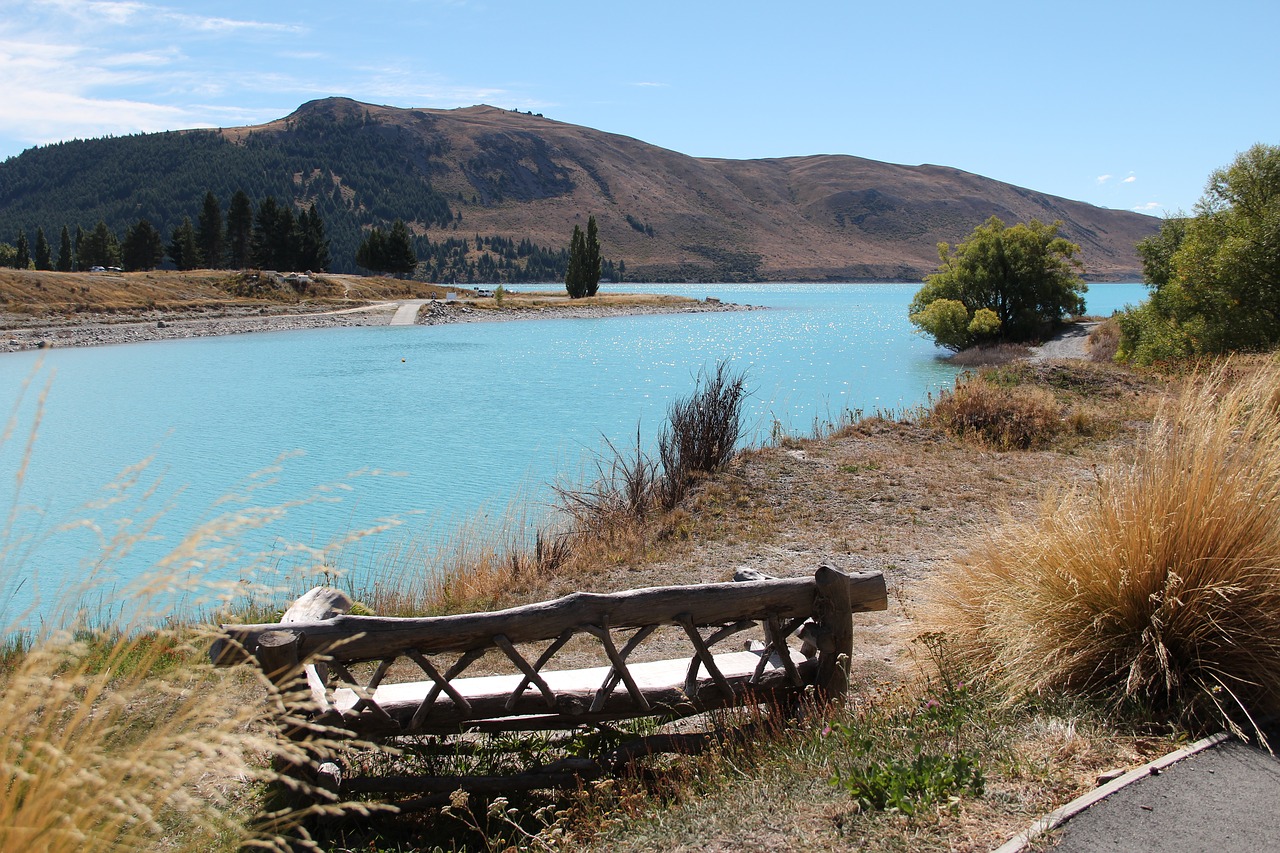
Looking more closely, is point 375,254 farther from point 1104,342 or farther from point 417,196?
point 417,196

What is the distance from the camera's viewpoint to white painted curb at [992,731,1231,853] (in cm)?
273

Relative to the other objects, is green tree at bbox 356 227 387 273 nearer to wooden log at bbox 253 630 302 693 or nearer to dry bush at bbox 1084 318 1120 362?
dry bush at bbox 1084 318 1120 362

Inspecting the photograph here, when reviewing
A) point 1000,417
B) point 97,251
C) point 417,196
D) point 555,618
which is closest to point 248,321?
point 97,251

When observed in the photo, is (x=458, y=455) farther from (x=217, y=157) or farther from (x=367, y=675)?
(x=217, y=157)

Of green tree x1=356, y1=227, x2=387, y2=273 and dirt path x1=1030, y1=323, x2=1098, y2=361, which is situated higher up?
green tree x1=356, y1=227, x2=387, y2=273

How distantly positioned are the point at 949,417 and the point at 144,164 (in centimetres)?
17997

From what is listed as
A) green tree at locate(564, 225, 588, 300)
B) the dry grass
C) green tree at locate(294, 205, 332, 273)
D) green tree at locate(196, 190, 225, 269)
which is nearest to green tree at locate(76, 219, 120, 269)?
green tree at locate(196, 190, 225, 269)

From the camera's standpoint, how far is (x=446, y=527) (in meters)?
12.7

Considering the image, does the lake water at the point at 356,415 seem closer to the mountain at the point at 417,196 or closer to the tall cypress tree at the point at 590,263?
the tall cypress tree at the point at 590,263

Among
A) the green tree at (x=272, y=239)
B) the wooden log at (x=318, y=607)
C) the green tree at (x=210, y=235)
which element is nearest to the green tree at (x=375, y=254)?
the green tree at (x=272, y=239)

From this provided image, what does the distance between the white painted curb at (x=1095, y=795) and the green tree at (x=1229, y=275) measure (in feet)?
54.2

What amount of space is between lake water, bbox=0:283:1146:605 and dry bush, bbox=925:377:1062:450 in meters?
3.31

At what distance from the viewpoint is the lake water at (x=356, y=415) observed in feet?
43.9

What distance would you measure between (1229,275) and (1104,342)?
12.5m
